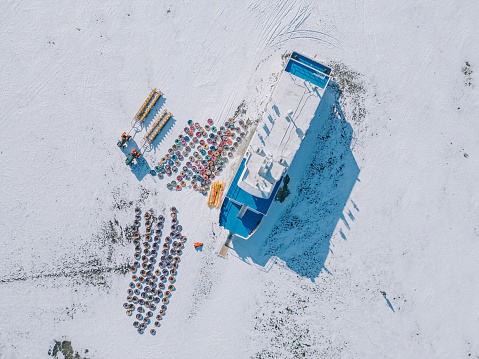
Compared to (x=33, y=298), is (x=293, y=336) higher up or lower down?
higher up

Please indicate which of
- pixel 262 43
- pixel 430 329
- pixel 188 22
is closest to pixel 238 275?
pixel 430 329

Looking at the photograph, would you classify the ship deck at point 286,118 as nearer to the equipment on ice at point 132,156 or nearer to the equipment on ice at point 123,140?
the equipment on ice at point 132,156

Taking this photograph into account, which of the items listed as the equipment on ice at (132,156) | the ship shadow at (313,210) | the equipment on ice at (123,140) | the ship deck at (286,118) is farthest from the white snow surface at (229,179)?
the ship deck at (286,118)

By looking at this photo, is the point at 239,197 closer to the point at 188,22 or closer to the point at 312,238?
the point at 312,238

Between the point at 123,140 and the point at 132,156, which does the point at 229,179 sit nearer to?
the point at 132,156

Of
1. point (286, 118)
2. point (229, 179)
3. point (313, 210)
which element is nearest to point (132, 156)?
point (229, 179)

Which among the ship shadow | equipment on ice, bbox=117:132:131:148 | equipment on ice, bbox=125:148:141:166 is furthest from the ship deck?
equipment on ice, bbox=117:132:131:148
